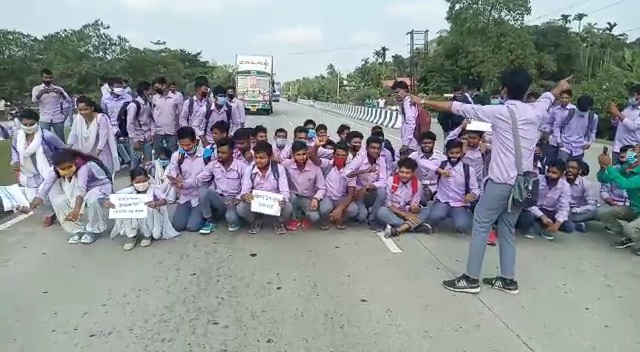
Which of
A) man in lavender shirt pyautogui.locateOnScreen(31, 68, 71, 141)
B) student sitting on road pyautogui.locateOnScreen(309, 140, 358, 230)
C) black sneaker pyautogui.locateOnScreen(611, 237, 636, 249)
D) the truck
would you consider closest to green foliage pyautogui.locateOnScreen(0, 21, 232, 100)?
the truck

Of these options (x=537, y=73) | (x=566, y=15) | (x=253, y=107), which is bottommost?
(x=253, y=107)

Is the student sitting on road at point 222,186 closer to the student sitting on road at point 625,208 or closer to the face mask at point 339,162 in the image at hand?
the face mask at point 339,162

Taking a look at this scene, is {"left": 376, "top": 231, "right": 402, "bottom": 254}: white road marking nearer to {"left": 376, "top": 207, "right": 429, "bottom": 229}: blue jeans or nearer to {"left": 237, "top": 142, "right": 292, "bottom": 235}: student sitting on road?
{"left": 376, "top": 207, "right": 429, "bottom": 229}: blue jeans

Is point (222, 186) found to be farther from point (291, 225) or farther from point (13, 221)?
point (13, 221)

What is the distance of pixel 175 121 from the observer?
10.2 meters

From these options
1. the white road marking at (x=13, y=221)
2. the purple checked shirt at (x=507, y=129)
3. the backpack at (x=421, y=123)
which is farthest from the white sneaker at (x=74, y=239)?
the backpack at (x=421, y=123)

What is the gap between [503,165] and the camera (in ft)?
15.8

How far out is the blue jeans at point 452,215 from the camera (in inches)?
271

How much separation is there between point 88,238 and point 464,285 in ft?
13.0

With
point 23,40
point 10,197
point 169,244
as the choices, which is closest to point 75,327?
point 169,244

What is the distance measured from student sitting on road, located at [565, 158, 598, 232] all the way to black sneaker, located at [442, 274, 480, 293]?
270 cm

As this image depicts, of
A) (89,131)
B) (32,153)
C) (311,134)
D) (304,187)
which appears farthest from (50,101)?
(304,187)

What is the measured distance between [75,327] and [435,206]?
170 inches

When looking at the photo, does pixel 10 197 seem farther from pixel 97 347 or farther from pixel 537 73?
pixel 537 73
